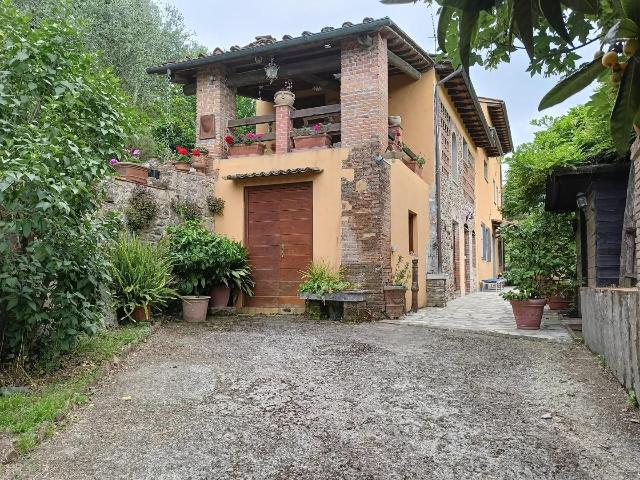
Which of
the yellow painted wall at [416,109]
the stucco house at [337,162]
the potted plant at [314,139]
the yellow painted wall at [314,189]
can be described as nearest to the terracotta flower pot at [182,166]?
the stucco house at [337,162]

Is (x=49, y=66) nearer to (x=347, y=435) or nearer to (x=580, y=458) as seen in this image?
(x=347, y=435)

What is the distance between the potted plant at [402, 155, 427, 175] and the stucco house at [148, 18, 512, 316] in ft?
0.11

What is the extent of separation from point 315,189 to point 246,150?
5.90 ft

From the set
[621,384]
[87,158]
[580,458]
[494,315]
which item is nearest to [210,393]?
[87,158]

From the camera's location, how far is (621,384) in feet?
13.9

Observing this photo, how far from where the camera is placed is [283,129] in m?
9.37

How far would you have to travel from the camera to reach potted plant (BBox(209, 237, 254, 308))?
8.40m

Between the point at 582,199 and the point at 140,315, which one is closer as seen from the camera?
the point at 140,315

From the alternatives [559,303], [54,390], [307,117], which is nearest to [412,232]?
[307,117]

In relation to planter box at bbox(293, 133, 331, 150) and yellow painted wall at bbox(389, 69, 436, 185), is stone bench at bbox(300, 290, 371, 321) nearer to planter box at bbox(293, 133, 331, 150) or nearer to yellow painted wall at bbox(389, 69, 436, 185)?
planter box at bbox(293, 133, 331, 150)

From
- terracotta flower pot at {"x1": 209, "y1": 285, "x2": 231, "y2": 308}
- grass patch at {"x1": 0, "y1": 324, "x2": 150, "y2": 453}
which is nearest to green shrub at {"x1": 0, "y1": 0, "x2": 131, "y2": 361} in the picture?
grass patch at {"x1": 0, "y1": 324, "x2": 150, "y2": 453}

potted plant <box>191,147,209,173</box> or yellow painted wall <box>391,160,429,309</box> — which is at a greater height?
potted plant <box>191,147,209,173</box>

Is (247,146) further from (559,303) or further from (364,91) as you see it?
(559,303)

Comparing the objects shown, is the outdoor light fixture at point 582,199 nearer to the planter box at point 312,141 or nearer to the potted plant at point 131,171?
the planter box at point 312,141
